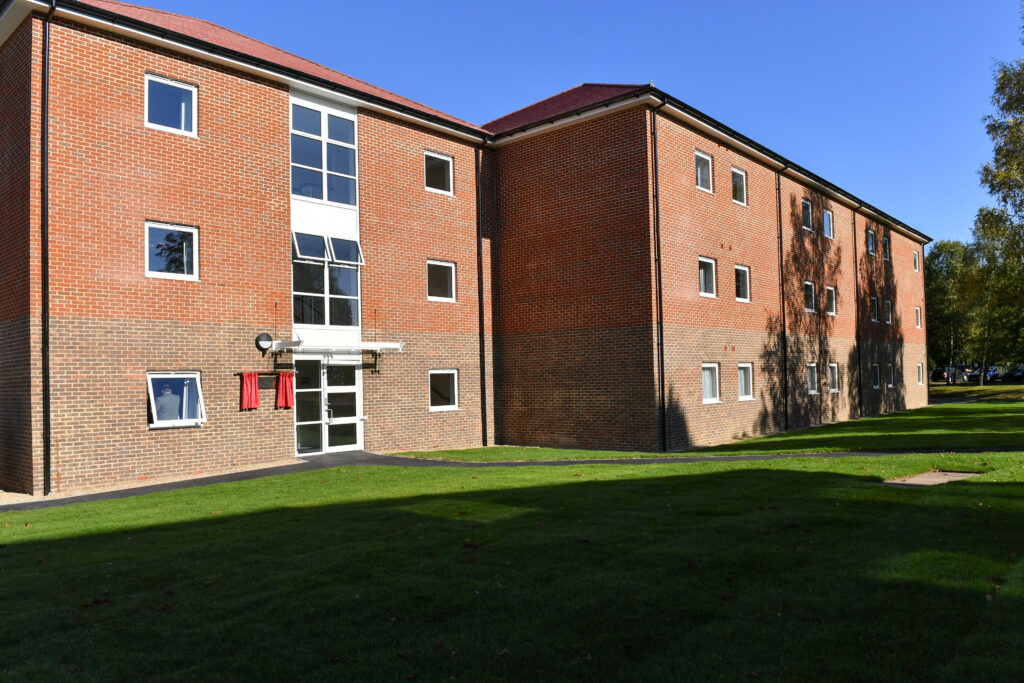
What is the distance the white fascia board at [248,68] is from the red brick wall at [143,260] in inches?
6.9

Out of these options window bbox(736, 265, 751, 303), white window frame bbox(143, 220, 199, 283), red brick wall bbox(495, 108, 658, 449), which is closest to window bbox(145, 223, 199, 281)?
white window frame bbox(143, 220, 199, 283)

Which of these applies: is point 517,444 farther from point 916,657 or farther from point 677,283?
point 916,657

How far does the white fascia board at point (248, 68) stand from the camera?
42.9ft

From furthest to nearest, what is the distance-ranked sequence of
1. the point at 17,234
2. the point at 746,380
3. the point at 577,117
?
1. the point at 746,380
2. the point at 577,117
3. the point at 17,234

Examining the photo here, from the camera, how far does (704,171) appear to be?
65.6ft

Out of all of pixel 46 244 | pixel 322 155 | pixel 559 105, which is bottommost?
pixel 46 244

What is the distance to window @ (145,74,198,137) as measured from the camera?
14.1 metres

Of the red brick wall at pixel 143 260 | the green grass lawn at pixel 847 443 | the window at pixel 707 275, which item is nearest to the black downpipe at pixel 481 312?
the green grass lawn at pixel 847 443

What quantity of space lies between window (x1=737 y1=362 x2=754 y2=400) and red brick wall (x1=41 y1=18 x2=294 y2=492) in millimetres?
12273

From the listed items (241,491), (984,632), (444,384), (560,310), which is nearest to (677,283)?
(560,310)

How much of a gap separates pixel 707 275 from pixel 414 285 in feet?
25.7

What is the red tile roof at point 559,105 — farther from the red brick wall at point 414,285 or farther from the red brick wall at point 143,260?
the red brick wall at point 143,260

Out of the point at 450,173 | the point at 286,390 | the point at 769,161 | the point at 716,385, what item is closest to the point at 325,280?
the point at 286,390

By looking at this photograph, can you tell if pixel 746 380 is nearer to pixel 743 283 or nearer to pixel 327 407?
pixel 743 283
